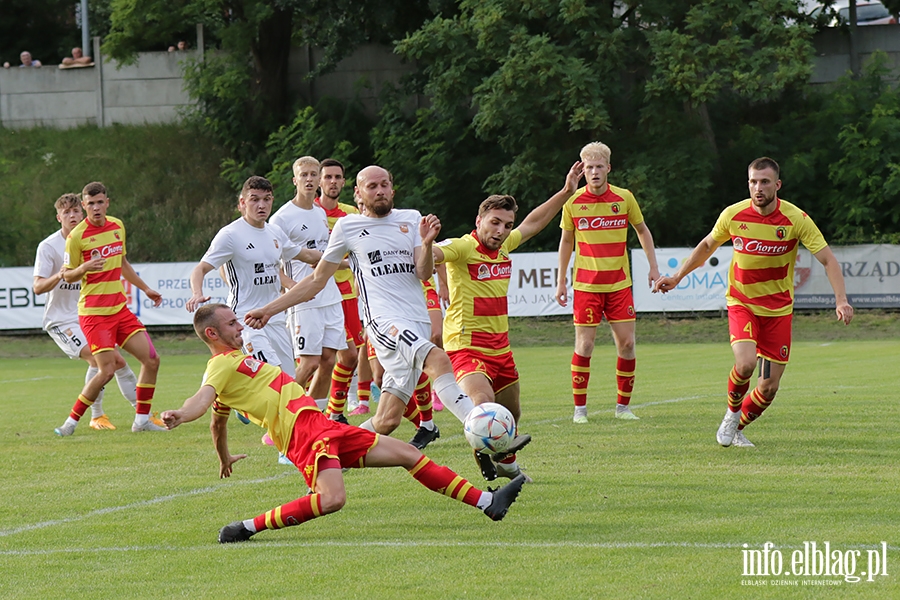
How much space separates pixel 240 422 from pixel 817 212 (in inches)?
854

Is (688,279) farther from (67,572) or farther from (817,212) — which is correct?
(67,572)

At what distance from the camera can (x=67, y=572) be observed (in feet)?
18.4

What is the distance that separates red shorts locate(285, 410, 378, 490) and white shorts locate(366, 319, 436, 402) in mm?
1342

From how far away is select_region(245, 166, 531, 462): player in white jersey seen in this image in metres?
7.58

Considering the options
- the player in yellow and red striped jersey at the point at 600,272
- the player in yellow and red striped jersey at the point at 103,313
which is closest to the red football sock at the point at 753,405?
the player in yellow and red striped jersey at the point at 600,272

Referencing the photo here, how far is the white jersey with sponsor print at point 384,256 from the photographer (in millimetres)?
7875

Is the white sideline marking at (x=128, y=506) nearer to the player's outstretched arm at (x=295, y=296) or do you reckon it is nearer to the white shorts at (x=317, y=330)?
the player's outstretched arm at (x=295, y=296)

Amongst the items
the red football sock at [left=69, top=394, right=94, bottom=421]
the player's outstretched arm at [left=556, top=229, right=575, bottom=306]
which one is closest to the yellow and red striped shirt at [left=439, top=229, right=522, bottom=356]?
the player's outstretched arm at [left=556, top=229, right=575, bottom=306]

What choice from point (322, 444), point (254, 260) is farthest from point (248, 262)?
point (322, 444)

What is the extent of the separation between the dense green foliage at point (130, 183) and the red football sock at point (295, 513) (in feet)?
83.3

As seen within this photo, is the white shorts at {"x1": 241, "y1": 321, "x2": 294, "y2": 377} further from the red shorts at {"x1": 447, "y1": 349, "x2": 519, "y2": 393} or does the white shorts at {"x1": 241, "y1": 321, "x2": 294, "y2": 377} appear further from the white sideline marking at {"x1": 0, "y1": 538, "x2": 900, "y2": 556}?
the white sideline marking at {"x1": 0, "y1": 538, "x2": 900, "y2": 556}

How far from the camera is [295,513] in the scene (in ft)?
19.8

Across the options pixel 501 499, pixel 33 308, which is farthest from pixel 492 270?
pixel 33 308

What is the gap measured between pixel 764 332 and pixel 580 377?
2162 millimetres
